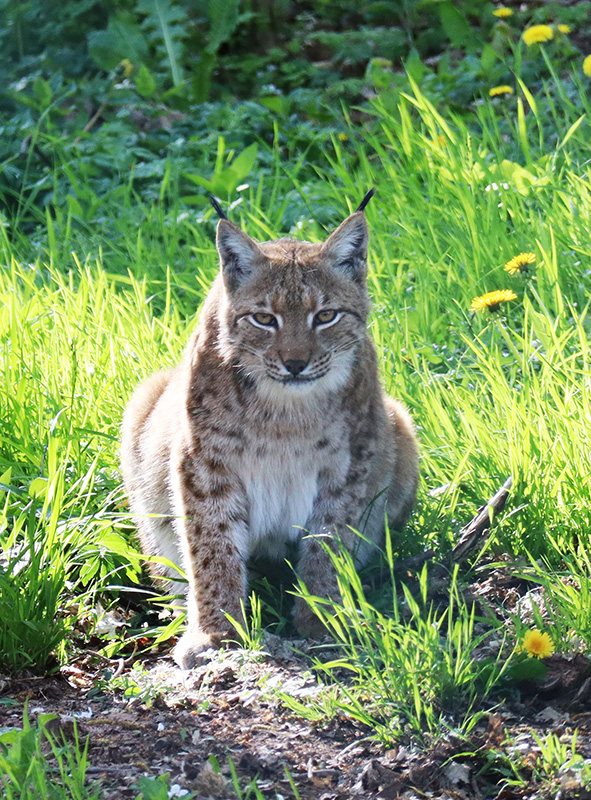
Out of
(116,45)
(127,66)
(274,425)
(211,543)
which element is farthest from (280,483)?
(116,45)

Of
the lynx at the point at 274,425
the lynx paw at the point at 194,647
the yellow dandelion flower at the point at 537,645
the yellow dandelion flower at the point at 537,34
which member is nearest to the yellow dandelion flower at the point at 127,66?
the yellow dandelion flower at the point at 537,34

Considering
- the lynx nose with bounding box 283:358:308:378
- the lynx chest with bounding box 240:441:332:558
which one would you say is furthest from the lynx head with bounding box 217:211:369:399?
the lynx chest with bounding box 240:441:332:558

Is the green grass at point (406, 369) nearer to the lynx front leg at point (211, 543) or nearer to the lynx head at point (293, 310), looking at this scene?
the lynx front leg at point (211, 543)

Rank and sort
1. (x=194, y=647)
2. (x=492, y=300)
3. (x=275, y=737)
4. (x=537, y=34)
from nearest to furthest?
(x=275, y=737), (x=194, y=647), (x=492, y=300), (x=537, y=34)

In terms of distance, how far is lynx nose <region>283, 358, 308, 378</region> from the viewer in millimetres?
3363

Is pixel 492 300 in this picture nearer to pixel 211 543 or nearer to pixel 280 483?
pixel 280 483

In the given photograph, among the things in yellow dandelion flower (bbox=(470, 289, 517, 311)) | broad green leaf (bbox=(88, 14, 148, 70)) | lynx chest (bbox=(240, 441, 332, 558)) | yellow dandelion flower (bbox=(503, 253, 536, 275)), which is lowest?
lynx chest (bbox=(240, 441, 332, 558))

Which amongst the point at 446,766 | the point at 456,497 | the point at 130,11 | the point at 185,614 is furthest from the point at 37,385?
the point at 130,11

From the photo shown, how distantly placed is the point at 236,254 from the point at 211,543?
0.98 m

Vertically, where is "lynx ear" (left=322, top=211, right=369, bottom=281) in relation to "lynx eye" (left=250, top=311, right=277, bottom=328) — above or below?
above

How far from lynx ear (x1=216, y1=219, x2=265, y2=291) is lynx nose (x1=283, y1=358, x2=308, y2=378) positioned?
1.20ft

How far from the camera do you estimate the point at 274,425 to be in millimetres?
Answer: 3424

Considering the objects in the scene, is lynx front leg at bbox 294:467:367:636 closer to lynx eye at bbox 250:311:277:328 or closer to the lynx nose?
the lynx nose

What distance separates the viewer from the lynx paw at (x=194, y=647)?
10.6 feet
